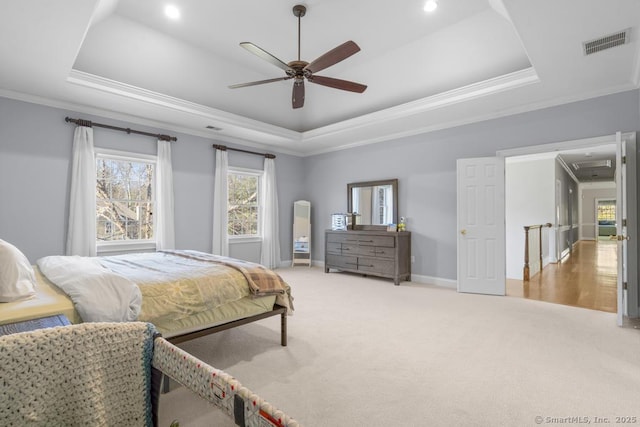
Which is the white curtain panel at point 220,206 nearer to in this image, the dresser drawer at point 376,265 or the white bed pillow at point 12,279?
the dresser drawer at point 376,265

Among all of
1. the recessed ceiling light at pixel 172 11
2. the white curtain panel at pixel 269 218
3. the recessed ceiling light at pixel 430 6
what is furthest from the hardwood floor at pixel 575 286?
the recessed ceiling light at pixel 172 11

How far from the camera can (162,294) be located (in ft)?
7.48

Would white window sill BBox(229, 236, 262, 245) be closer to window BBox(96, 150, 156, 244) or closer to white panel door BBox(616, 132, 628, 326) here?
window BBox(96, 150, 156, 244)

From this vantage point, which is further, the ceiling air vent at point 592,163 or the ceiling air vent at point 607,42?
the ceiling air vent at point 592,163

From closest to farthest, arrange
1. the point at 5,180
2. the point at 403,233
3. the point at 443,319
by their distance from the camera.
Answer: the point at 443,319
the point at 5,180
the point at 403,233

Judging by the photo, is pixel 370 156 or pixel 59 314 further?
pixel 370 156

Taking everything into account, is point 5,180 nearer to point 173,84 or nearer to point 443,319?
point 173,84

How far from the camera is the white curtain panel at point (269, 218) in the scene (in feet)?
22.1

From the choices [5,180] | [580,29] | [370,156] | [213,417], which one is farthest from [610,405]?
A: [5,180]

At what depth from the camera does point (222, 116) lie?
Answer: 5.25 m

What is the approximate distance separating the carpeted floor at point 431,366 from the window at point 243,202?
306 centimetres

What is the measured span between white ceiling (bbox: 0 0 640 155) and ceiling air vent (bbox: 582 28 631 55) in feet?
0.27

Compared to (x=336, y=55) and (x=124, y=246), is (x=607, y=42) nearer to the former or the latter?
(x=336, y=55)

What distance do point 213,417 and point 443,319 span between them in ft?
8.65
